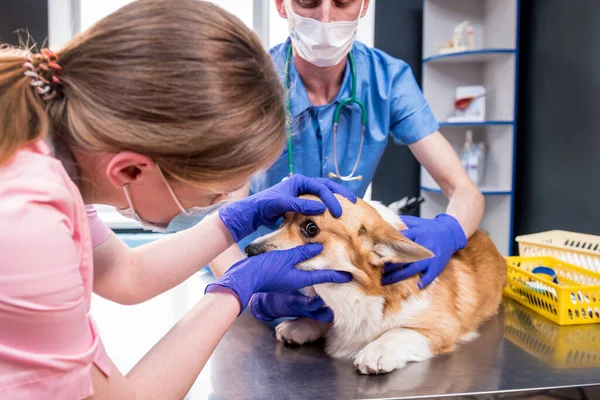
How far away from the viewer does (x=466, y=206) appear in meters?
1.87

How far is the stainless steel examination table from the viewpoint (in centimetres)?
110

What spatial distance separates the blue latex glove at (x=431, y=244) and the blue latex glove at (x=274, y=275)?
0.15 m

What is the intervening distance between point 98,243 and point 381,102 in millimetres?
1212

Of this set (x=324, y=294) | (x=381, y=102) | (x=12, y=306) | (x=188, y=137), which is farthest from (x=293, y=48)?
(x=12, y=306)

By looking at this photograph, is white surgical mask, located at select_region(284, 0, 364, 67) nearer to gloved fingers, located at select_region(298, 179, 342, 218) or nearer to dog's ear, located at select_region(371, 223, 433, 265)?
gloved fingers, located at select_region(298, 179, 342, 218)

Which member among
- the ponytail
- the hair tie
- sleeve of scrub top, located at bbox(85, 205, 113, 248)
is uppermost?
the hair tie

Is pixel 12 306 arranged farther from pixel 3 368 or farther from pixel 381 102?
pixel 381 102

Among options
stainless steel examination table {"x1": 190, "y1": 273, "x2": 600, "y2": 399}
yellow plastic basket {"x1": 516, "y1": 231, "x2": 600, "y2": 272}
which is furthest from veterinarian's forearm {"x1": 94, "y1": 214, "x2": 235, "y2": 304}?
yellow plastic basket {"x1": 516, "y1": 231, "x2": 600, "y2": 272}

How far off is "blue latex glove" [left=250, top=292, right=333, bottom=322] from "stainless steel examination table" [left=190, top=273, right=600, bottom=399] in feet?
0.22

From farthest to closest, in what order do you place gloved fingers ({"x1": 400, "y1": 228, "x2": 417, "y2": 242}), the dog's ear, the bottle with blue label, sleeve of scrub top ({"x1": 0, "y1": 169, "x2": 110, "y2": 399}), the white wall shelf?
1. the bottle with blue label
2. the white wall shelf
3. gloved fingers ({"x1": 400, "y1": 228, "x2": 417, "y2": 242})
4. the dog's ear
5. sleeve of scrub top ({"x1": 0, "y1": 169, "x2": 110, "y2": 399})

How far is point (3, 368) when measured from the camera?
2.34 ft

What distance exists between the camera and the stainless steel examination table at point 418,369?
1104 millimetres

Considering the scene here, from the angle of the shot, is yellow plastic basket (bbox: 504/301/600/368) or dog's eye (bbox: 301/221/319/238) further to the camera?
dog's eye (bbox: 301/221/319/238)

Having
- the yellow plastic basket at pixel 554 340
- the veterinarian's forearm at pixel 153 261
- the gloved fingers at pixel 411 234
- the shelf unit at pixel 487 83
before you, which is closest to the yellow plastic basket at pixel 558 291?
the yellow plastic basket at pixel 554 340
